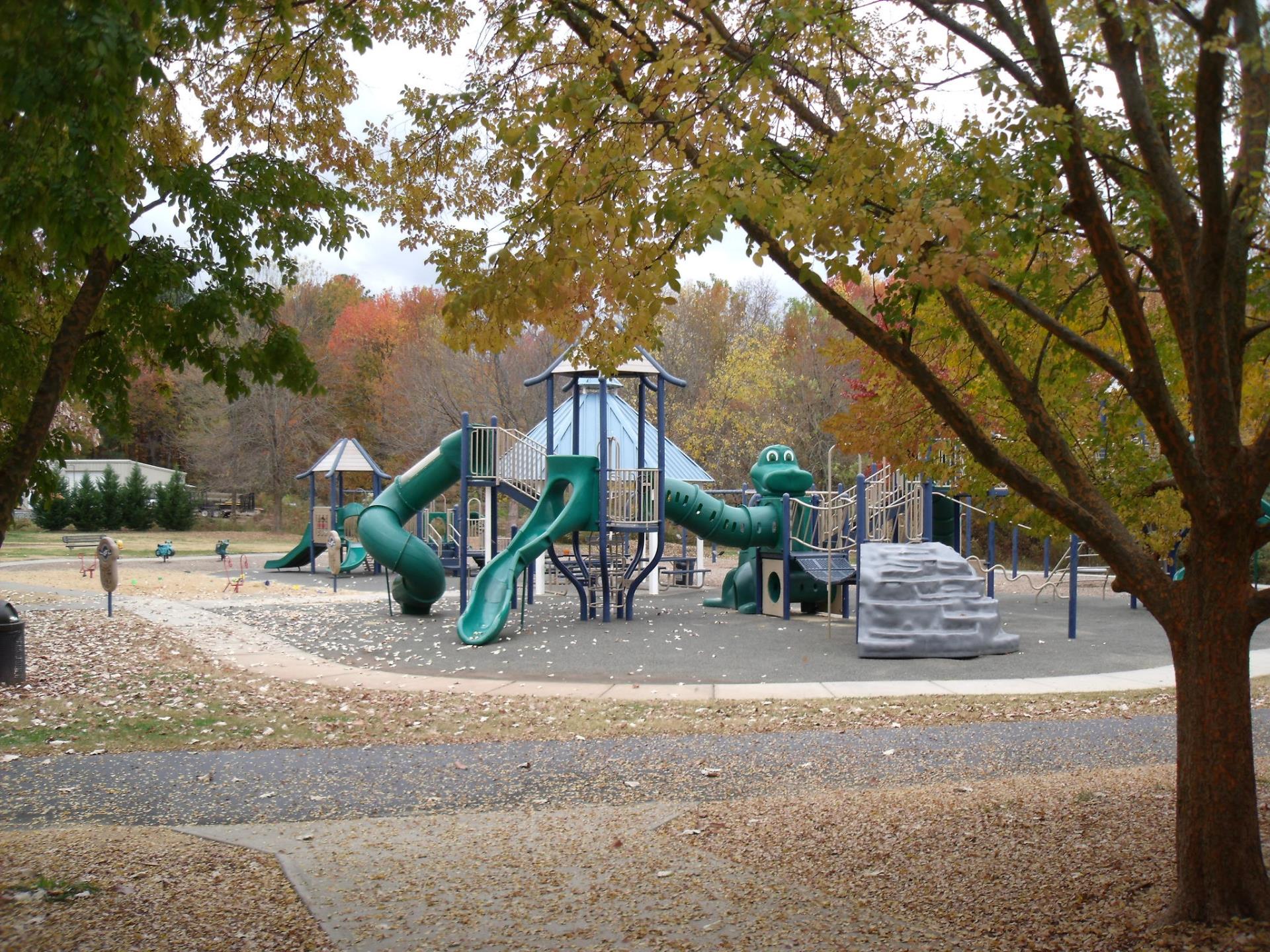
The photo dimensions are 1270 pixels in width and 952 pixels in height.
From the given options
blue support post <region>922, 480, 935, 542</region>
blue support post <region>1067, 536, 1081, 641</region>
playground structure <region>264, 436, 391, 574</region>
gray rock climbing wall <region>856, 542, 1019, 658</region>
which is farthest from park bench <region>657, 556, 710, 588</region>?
playground structure <region>264, 436, 391, 574</region>

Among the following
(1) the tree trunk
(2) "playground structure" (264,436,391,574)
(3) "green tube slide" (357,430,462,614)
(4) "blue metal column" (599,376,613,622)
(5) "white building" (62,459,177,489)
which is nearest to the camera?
(1) the tree trunk

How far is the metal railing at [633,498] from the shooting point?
17.5 meters

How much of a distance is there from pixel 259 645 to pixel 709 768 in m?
9.09

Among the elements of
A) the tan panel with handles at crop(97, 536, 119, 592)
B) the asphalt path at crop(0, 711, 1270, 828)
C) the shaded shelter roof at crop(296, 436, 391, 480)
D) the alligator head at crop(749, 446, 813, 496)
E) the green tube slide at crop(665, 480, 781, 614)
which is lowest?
the asphalt path at crop(0, 711, 1270, 828)

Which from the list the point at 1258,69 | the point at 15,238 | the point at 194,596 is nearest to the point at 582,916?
the point at 15,238

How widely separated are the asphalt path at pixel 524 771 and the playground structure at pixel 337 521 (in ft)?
72.5

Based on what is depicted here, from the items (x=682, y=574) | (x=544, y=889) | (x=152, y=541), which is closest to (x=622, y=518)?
(x=682, y=574)

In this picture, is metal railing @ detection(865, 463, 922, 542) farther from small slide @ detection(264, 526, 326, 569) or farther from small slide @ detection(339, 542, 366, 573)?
small slide @ detection(264, 526, 326, 569)

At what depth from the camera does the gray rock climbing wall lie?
13328mm

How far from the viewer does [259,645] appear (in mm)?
14586

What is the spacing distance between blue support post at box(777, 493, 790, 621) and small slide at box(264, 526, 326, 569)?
57.1 feet

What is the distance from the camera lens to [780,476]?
1909cm

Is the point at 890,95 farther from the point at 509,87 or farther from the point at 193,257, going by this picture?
the point at 193,257

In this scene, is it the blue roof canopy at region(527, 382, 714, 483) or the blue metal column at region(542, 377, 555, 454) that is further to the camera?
the blue roof canopy at region(527, 382, 714, 483)
